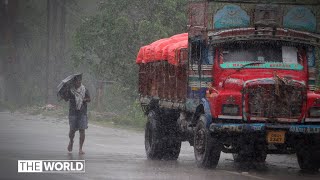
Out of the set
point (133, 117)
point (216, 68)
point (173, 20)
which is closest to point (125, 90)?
point (133, 117)

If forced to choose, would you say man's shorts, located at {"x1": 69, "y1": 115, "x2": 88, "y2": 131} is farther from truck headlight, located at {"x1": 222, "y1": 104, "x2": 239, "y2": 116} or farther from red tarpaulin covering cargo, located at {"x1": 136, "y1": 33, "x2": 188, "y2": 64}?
truck headlight, located at {"x1": 222, "y1": 104, "x2": 239, "y2": 116}

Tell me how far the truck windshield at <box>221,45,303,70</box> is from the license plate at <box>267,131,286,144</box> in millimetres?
1620

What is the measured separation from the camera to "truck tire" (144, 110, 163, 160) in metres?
19.2

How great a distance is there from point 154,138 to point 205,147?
341 centimetres

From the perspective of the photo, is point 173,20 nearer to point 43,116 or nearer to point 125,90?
point 125,90

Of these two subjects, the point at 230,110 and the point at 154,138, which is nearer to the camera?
the point at 230,110

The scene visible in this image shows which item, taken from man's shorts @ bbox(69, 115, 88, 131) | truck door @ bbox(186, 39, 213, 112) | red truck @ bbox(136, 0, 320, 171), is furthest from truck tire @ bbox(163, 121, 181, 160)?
truck door @ bbox(186, 39, 213, 112)

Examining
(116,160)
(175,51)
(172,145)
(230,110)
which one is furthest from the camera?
(172,145)

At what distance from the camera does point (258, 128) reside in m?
15.4

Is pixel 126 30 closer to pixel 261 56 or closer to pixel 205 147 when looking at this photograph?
pixel 261 56

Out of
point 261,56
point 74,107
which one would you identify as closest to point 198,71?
point 261,56

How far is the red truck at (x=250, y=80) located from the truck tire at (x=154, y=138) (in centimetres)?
105

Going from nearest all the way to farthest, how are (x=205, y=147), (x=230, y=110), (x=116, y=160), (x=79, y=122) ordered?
(x=230, y=110) < (x=205, y=147) < (x=116, y=160) < (x=79, y=122)

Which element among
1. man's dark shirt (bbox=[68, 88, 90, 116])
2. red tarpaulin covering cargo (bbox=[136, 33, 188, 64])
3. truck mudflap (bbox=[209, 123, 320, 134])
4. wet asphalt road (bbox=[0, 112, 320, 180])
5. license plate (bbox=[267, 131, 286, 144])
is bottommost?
wet asphalt road (bbox=[0, 112, 320, 180])
